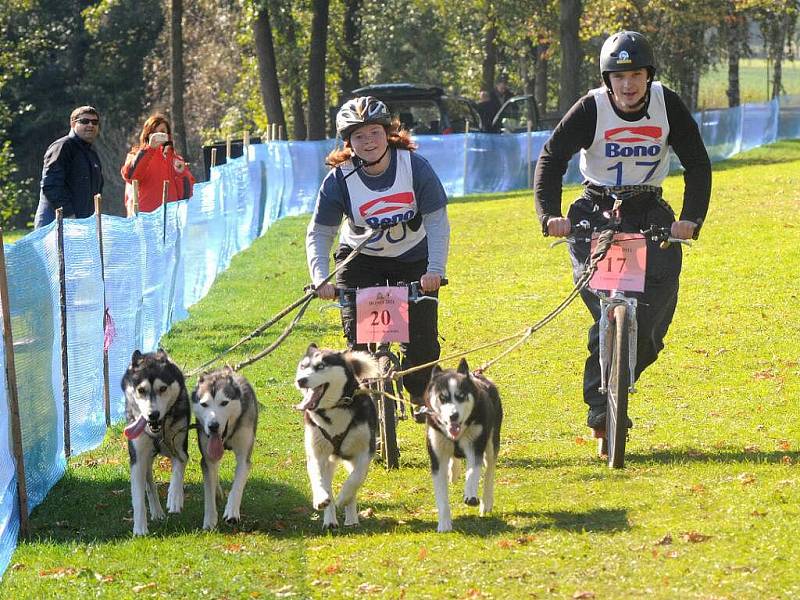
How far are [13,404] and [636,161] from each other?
149 inches

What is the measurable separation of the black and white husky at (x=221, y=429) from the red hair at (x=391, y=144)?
4.52 feet

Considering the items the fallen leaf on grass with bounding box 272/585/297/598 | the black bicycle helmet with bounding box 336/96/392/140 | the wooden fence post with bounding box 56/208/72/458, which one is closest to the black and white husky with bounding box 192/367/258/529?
the fallen leaf on grass with bounding box 272/585/297/598

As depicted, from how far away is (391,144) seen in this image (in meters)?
8.08

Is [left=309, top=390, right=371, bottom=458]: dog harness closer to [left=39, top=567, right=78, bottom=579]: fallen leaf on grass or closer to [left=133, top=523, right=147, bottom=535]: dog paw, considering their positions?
[left=133, top=523, right=147, bottom=535]: dog paw

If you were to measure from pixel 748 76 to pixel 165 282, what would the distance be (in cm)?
8799

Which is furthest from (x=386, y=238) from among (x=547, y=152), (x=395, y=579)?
(x=395, y=579)

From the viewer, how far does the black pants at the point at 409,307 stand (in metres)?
8.37

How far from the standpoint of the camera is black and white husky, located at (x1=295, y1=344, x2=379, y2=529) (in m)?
7.32

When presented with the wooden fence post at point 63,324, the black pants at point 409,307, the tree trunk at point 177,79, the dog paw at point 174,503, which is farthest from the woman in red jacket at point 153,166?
the tree trunk at point 177,79

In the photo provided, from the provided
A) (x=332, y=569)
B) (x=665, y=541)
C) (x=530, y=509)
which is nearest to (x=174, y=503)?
(x=332, y=569)

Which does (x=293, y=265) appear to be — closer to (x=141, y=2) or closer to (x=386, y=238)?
(x=386, y=238)

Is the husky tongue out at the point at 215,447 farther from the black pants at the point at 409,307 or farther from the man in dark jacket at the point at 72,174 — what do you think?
the man in dark jacket at the point at 72,174

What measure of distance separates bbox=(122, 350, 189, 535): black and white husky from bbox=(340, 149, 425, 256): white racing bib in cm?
135

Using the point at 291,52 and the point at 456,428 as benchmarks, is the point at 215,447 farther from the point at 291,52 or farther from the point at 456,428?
the point at 291,52
